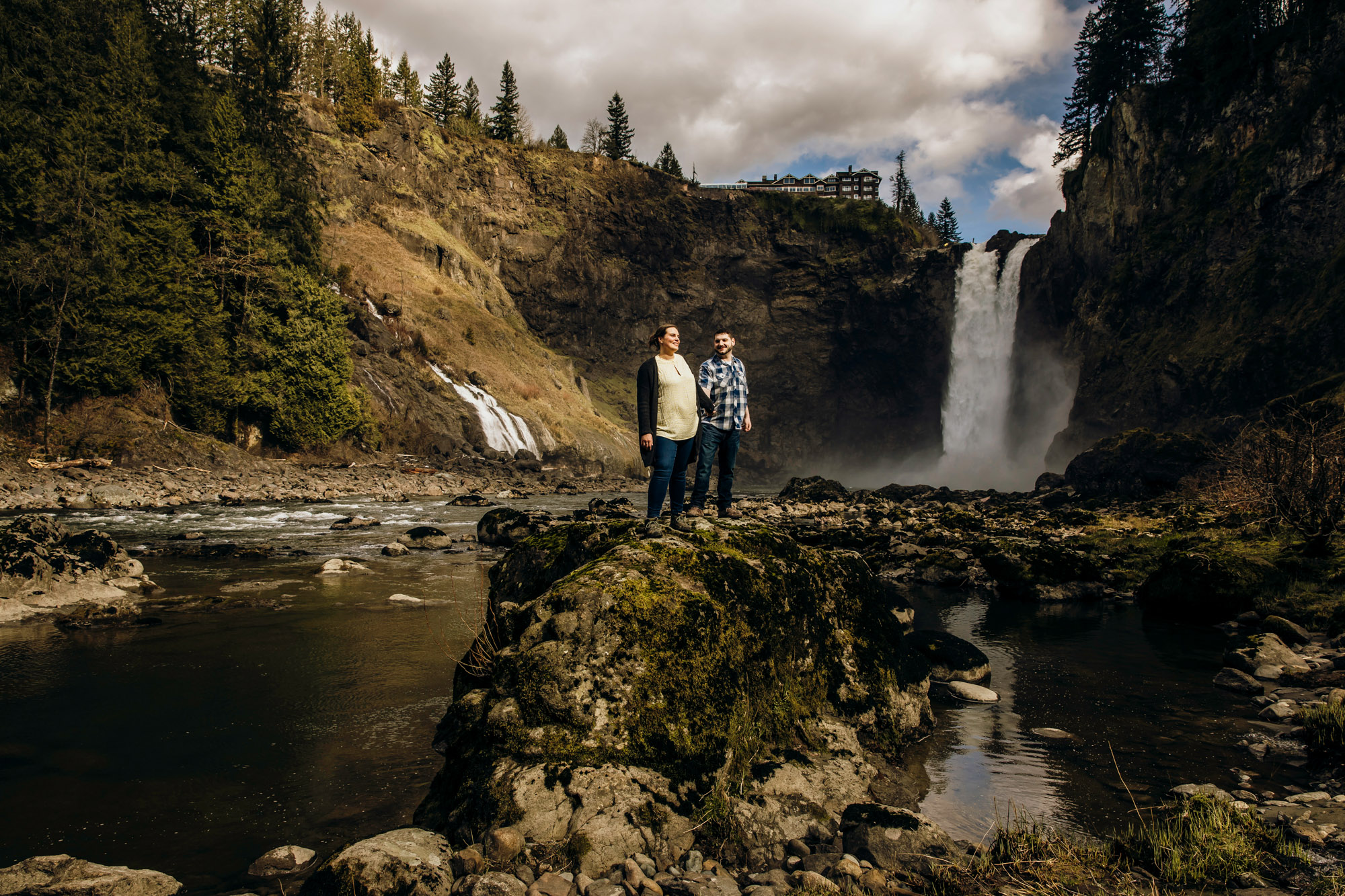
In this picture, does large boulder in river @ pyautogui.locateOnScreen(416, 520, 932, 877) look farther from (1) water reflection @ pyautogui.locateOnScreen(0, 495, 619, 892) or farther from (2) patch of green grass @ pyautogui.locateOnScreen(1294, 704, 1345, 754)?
(2) patch of green grass @ pyautogui.locateOnScreen(1294, 704, 1345, 754)

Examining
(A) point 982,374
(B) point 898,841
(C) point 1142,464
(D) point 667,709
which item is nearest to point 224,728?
(D) point 667,709

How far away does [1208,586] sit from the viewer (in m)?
11.5

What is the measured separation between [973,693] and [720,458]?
392cm

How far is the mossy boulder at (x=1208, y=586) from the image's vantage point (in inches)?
445

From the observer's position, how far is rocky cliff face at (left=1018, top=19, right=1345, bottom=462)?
3472 centimetres

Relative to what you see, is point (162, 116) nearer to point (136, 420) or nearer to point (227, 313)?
point (227, 313)

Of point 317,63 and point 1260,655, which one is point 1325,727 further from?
point 317,63

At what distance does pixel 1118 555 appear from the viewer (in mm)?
16422

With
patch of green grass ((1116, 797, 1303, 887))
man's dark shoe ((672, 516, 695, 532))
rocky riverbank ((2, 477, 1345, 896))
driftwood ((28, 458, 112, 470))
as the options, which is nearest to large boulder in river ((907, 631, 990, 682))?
rocky riverbank ((2, 477, 1345, 896))

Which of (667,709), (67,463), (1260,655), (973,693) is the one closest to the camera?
(667,709)

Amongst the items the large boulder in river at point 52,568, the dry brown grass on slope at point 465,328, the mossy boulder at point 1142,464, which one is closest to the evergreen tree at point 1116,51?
the mossy boulder at point 1142,464

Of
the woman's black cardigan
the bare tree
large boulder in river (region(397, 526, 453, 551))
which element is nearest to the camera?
the woman's black cardigan

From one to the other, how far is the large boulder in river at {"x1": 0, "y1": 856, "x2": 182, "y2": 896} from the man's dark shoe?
3.98 meters

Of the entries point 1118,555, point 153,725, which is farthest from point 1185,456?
point 153,725
